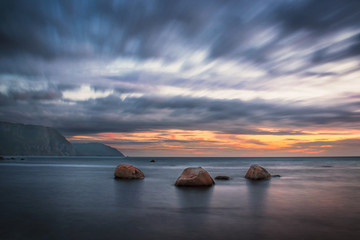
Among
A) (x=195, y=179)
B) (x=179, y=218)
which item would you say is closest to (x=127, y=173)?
(x=195, y=179)

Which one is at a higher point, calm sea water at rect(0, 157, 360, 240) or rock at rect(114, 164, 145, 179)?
rock at rect(114, 164, 145, 179)

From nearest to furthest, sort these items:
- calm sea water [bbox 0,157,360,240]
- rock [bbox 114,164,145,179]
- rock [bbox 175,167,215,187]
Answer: calm sea water [bbox 0,157,360,240] < rock [bbox 175,167,215,187] < rock [bbox 114,164,145,179]

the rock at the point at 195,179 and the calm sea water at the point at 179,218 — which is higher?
the rock at the point at 195,179

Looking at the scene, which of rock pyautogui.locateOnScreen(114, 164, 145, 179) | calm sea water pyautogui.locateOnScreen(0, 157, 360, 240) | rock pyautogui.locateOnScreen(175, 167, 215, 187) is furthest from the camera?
rock pyautogui.locateOnScreen(114, 164, 145, 179)

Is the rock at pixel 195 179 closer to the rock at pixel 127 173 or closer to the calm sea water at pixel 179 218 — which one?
the calm sea water at pixel 179 218

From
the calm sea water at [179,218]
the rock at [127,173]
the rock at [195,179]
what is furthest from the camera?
the rock at [127,173]

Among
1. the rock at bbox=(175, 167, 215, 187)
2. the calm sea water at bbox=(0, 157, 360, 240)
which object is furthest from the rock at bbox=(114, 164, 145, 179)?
the calm sea water at bbox=(0, 157, 360, 240)

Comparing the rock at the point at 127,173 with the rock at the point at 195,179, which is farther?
the rock at the point at 127,173

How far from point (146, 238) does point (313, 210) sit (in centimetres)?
891

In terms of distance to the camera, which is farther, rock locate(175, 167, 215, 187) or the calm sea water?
rock locate(175, 167, 215, 187)

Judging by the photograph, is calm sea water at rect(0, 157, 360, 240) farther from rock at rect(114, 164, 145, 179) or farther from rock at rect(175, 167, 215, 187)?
rock at rect(114, 164, 145, 179)

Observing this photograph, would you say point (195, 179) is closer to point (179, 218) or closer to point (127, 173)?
point (179, 218)

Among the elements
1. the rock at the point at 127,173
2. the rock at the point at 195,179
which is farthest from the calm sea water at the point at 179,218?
the rock at the point at 127,173

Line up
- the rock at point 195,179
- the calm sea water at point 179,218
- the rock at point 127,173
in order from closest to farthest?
the calm sea water at point 179,218 < the rock at point 195,179 < the rock at point 127,173
